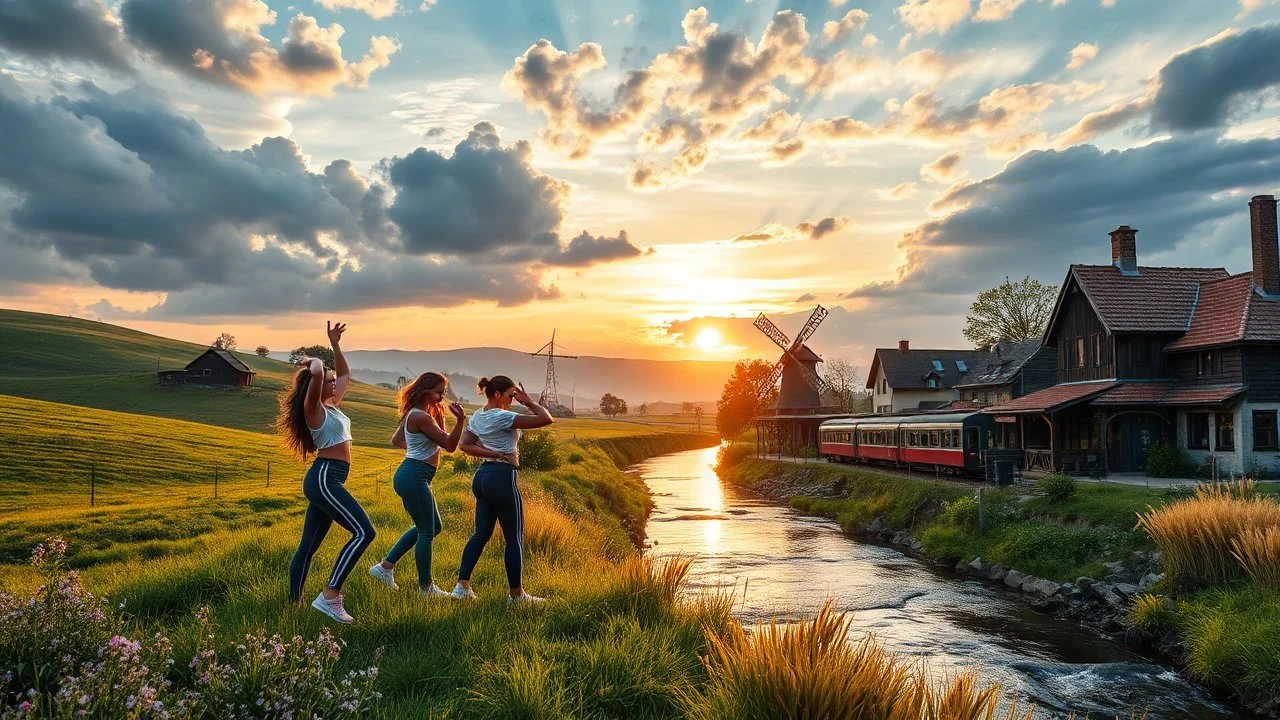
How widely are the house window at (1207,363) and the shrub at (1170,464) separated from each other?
317cm

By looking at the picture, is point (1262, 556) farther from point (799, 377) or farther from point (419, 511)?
point (799, 377)

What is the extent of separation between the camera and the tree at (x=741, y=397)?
85.1 m

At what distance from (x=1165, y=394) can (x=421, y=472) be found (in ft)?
101

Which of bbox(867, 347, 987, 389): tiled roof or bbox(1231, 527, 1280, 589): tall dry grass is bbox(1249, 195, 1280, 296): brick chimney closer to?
bbox(1231, 527, 1280, 589): tall dry grass

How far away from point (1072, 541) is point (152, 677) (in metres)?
20.0

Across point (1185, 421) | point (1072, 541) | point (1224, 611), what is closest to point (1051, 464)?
point (1185, 421)

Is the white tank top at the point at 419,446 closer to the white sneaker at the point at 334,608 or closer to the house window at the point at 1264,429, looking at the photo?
the white sneaker at the point at 334,608

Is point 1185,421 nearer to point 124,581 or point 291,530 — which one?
point 291,530

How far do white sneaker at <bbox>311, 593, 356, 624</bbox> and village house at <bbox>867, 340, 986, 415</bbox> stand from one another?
62986 mm

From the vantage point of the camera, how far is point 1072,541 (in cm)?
1881

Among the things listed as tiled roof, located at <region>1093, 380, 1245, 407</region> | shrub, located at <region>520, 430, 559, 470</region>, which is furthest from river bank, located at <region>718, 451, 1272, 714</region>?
shrub, located at <region>520, 430, 559, 470</region>

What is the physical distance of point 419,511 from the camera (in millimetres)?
8016

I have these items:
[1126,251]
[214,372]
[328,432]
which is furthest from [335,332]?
[214,372]

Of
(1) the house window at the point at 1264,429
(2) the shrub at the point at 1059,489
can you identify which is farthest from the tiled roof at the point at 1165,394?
(2) the shrub at the point at 1059,489
